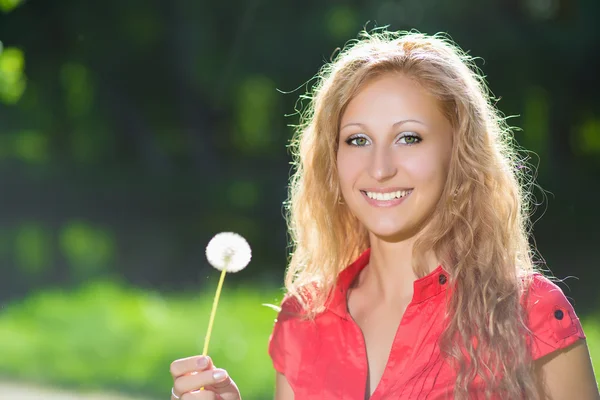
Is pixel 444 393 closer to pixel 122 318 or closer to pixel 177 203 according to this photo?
pixel 122 318

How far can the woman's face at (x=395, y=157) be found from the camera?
2203 mm

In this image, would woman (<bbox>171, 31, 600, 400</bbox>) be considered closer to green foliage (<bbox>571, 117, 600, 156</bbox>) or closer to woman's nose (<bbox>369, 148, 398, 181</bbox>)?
woman's nose (<bbox>369, 148, 398, 181</bbox>)

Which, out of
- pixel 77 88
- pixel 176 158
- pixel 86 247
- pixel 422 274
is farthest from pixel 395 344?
pixel 77 88

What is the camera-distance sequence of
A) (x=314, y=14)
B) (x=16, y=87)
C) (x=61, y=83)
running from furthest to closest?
1. (x=61, y=83)
2. (x=314, y=14)
3. (x=16, y=87)

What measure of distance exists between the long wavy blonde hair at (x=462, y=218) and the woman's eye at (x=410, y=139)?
0.12 meters

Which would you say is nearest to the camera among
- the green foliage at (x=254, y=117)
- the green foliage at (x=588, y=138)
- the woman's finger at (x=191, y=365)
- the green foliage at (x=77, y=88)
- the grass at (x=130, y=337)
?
the woman's finger at (x=191, y=365)

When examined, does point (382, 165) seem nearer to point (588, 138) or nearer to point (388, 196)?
point (388, 196)

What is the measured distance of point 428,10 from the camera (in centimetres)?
1300

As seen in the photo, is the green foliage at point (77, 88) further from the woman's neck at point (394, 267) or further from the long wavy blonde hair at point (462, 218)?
the woman's neck at point (394, 267)

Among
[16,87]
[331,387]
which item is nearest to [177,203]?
[16,87]

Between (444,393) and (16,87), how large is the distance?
2.21 meters

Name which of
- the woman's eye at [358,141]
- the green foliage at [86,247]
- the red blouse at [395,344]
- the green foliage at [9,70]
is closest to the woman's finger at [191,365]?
the red blouse at [395,344]

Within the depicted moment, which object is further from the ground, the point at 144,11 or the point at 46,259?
the point at 144,11

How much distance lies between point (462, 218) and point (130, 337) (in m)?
4.20
